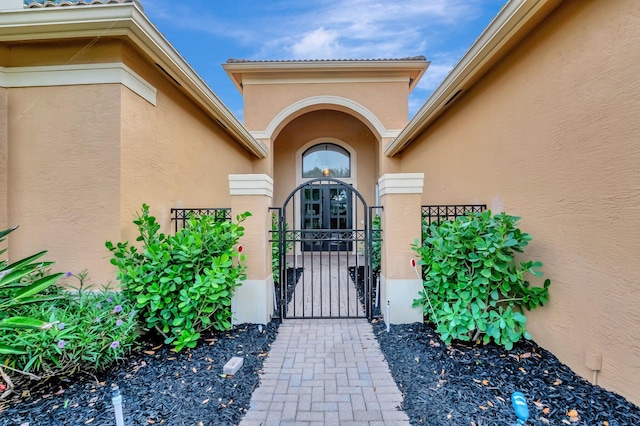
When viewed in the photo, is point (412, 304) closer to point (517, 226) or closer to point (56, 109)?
point (517, 226)

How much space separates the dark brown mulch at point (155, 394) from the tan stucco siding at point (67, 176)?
4.48 feet

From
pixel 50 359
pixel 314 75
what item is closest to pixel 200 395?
pixel 50 359

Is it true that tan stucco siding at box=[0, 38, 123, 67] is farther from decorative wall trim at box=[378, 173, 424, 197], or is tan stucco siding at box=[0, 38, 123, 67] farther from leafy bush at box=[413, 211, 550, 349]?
leafy bush at box=[413, 211, 550, 349]

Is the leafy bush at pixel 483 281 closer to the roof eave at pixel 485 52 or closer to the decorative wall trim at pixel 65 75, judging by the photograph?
the roof eave at pixel 485 52

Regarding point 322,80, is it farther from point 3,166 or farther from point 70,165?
point 3,166

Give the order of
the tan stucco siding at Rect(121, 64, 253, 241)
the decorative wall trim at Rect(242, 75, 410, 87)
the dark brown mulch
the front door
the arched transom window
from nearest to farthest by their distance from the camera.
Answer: the dark brown mulch < the tan stucco siding at Rect(121, 64, 253, 241) < the decorative wall trim at Rect(242, 75, 410, 87) < the front door < the arched transom window

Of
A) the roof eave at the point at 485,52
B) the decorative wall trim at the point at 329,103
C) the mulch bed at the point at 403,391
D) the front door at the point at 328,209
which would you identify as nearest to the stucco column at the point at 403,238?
the mulch bed at the point at 403,391

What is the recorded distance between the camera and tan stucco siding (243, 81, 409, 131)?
8.62m

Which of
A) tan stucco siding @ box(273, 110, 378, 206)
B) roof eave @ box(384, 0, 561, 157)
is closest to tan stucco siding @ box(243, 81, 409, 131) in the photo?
tan stucco siding @ box(273, 110, 378, 206)

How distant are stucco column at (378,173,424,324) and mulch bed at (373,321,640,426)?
72 centimetres

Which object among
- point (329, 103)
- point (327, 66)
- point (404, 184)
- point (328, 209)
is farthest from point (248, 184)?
point (328, 209)

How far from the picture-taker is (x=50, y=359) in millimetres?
2516

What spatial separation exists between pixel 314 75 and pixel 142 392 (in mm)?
8693

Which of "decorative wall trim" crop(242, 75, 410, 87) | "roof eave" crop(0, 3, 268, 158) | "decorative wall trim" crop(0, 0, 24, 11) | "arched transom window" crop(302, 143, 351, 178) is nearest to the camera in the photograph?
"roof eave" crop(0, 3, 268, 158)
